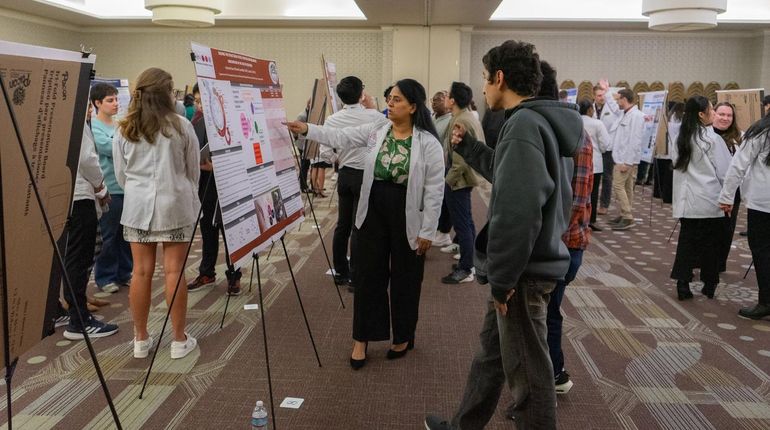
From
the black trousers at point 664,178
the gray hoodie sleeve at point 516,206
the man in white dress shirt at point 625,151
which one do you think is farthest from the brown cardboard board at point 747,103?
the gray hoodie sleeve at point 516,206

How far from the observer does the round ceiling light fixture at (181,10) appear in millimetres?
9266

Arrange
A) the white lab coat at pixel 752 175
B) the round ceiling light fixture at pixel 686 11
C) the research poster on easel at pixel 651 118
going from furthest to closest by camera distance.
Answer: the round ceiling light fixture at pixel 686 11, the research poster on easel at pixel 651 118, the white lab coat at pixel 752 175

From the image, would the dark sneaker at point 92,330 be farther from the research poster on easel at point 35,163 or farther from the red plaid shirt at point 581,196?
the red plaid shirt at point 581,196

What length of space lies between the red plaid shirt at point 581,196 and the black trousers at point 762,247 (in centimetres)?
209

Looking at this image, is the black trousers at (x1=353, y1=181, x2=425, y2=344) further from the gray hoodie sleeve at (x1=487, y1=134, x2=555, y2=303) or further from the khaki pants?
the khaki pants

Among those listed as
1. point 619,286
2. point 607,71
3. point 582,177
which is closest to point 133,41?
point 607,71

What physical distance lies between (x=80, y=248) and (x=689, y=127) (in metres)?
4.23

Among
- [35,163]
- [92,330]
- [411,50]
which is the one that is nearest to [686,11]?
[411,50]

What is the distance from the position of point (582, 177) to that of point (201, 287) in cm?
319

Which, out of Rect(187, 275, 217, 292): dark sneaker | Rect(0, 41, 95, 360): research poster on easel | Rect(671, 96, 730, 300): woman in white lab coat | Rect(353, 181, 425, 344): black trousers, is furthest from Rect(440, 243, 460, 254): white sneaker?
Rect(0, 41, 95, 360): research poster on easel

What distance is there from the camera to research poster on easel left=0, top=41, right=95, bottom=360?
1516 millimetres

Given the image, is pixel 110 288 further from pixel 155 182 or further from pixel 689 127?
pixel 689 127

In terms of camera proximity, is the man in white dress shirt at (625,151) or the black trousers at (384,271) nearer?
the black trousers at (384,271)

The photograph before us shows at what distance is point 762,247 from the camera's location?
4066 millimetres
